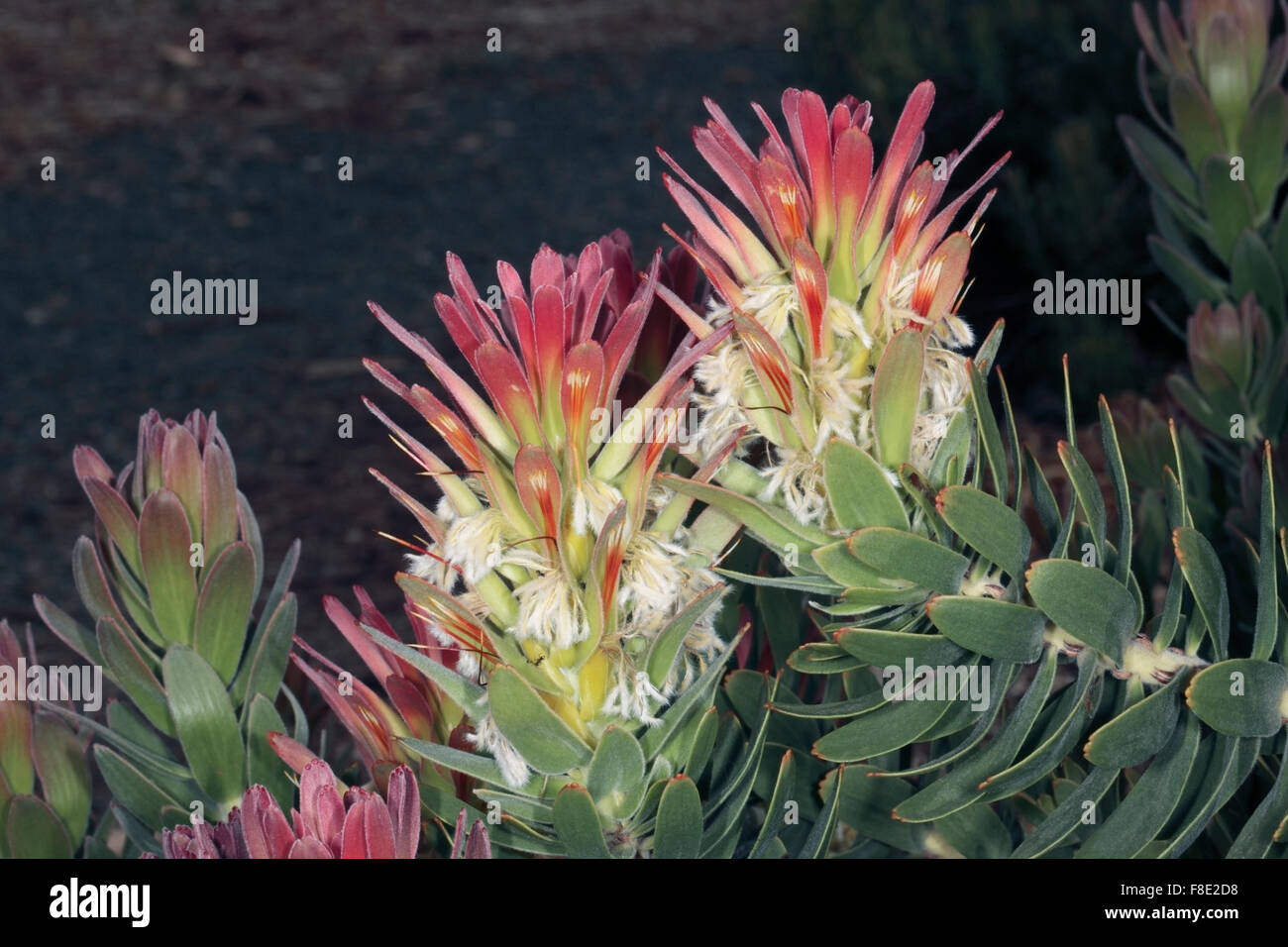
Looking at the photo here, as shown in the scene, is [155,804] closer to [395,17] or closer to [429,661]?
[429,661]

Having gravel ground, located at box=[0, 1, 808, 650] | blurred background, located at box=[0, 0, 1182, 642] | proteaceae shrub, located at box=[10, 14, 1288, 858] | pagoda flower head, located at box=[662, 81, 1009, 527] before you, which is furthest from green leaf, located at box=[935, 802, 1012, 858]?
gravel ground, located at box=[0, 1, 808, 650]

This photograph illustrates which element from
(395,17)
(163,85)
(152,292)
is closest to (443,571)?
(152,292)

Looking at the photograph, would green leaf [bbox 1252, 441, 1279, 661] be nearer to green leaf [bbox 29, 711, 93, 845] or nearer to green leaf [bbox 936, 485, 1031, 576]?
green leaf [bbox 936, 485, 1031, 576]

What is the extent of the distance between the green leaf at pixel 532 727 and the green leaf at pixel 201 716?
221mm

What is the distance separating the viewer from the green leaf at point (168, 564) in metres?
0.74

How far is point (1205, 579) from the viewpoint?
0.70m

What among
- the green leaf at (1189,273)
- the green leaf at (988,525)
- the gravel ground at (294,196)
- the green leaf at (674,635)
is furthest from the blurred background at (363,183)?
the green leaf at (674,635)

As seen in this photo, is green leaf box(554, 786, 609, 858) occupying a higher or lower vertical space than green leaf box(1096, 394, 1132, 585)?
lower

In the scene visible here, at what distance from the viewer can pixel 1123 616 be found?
683 millimetres

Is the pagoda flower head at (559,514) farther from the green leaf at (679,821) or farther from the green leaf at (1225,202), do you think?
the green leaf at (1225,202)

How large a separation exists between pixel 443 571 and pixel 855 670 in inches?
10.9

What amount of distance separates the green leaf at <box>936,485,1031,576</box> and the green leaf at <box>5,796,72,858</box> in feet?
1.69

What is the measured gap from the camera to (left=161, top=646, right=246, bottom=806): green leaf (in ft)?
2.50

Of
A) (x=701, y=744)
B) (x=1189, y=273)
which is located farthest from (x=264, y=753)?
(x=1189, y=273)
